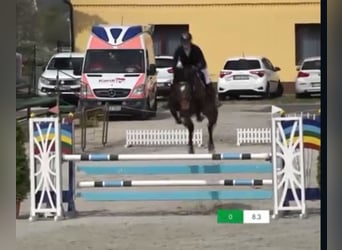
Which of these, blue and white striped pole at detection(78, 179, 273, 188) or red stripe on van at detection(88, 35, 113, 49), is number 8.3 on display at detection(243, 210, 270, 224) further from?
red stripe on van at detection(88, 35, 113, 49)

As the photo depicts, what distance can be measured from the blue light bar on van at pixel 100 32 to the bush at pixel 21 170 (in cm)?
73

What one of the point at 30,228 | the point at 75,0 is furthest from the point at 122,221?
the point at 75,0

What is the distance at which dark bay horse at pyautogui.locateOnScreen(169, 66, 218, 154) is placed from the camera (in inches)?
222

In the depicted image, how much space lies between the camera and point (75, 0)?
545cm

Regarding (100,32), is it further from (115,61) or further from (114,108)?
(114,108)

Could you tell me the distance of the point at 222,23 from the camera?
18.1ft

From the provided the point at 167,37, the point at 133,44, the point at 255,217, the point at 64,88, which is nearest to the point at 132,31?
the point at 133,44

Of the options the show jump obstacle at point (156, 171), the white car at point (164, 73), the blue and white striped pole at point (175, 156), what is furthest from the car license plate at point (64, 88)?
the white car at point (164, 73)

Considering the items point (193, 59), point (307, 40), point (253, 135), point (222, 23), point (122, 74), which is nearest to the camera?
point (307, 40)

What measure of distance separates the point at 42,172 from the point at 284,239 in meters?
1.60

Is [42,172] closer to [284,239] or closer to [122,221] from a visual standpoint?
[122,221]

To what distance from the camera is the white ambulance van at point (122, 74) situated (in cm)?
561

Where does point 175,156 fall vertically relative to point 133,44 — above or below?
below

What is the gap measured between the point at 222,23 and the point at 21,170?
1.52m
